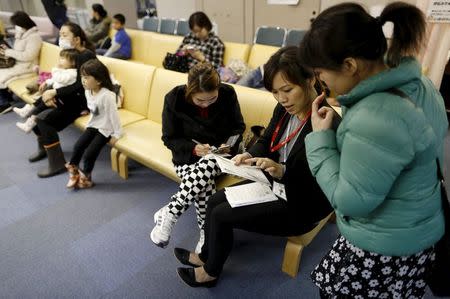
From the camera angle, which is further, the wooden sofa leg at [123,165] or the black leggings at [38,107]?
the black leggings at [38,107]

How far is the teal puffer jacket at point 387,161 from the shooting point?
2.56 feet

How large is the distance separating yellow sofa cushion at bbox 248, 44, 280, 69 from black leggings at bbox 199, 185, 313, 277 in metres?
2.47

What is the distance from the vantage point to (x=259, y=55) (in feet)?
12.2

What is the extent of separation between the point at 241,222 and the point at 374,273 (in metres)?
0.65

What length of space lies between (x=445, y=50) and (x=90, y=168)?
382 centimetres

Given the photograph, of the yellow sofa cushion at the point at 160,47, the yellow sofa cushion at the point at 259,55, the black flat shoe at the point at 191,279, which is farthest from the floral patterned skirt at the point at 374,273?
the yellow sofa cushion at the point at 160,47

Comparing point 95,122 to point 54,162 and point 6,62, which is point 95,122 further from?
point 6,62

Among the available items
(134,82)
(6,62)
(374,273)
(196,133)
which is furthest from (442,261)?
(6,62)

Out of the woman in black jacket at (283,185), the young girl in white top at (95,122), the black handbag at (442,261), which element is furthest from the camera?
the young girl in white top at (95,122)

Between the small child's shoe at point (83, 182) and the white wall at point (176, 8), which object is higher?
the white wall at point (176, 8)

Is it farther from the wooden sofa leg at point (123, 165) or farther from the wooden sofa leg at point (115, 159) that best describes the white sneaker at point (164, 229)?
the wooden sofa leg at point (115, 159)

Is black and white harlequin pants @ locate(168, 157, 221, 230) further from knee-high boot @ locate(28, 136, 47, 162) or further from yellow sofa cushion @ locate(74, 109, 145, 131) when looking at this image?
knee-high boot @ locate(28, 136, 47, 162)

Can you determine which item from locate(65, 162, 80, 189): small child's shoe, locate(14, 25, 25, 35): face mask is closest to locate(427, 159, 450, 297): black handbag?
locate(65, 162, 80, 189): small child's shoe

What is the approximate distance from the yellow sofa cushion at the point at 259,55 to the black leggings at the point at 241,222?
247 centimetres
